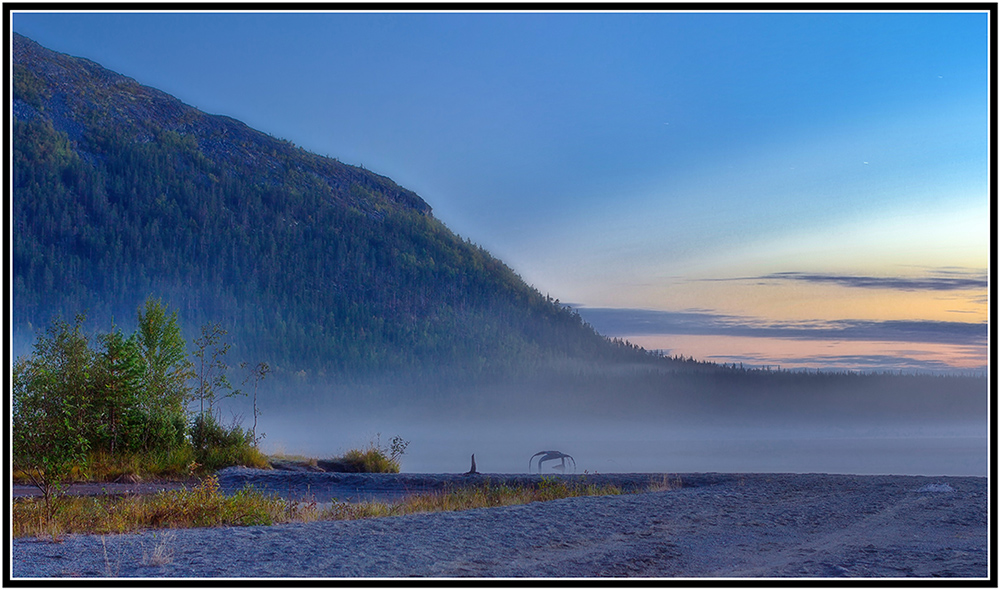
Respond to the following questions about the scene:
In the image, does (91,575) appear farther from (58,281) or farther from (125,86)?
(125,86)

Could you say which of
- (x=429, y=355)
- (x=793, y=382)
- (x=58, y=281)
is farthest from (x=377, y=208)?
(x=793, y=382)

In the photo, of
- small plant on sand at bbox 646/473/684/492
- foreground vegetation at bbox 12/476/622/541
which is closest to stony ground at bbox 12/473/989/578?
foreground vegetation at bbox 12/476/622/541

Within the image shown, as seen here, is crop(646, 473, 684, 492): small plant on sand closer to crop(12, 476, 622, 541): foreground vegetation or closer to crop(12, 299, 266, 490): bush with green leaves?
crop(12, 476, 622, 541): foreground vegetation

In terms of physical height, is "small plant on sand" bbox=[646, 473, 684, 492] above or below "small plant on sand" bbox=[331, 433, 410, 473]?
below

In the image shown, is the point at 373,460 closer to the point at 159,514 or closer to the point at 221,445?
the point at 221,445

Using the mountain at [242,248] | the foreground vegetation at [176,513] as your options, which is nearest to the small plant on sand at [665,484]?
the foreground vegetation at [176,513]

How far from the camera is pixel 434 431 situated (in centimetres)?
11700

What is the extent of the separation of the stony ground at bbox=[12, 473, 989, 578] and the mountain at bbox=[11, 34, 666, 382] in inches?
3427

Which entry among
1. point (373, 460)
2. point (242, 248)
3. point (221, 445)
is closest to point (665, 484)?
point (373, 460)

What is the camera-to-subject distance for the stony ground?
24.9 ft

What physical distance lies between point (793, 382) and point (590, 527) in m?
169

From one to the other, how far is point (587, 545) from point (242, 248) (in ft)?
375

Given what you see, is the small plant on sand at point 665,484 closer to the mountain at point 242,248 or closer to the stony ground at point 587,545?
the stony ground at point 587,545

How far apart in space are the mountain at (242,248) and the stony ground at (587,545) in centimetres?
8706
